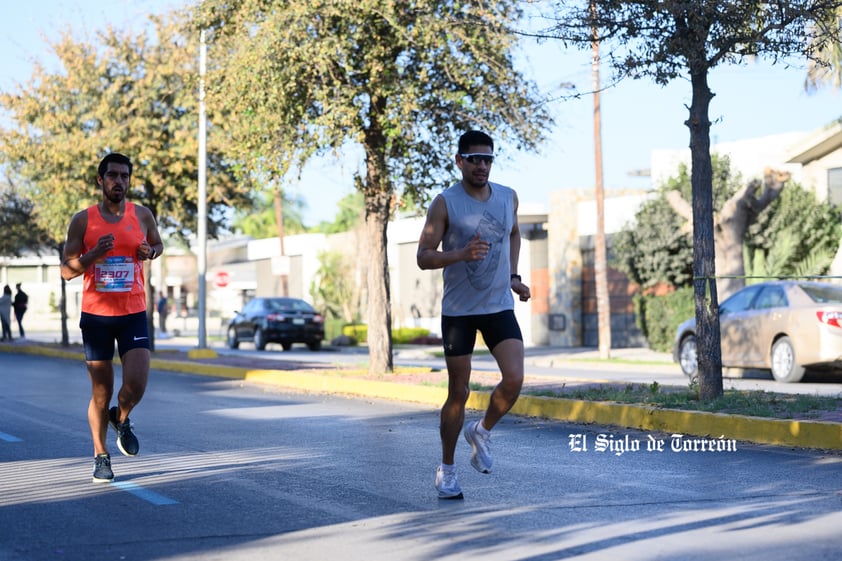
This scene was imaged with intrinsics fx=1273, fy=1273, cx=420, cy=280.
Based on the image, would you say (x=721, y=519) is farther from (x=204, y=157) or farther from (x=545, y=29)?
(x=204, y=157)

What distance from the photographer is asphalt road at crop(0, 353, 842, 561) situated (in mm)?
5957

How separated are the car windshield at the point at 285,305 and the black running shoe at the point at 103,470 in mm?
26988

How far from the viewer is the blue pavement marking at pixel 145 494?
7.37 m

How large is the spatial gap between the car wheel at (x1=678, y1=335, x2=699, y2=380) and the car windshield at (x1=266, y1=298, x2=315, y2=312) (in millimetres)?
17379

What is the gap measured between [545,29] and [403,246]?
3511cm

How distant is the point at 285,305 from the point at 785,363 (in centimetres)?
2012

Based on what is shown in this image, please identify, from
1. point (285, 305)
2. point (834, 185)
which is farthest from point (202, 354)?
point (834, 185)

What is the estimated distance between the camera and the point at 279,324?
34.9 m

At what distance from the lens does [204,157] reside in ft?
80.9

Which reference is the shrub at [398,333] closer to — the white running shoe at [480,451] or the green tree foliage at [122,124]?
the green tree foliage at [122,124]

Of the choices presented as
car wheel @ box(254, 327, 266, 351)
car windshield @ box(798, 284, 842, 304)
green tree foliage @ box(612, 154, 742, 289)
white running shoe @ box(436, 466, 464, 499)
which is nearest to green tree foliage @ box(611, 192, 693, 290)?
green tree foliage @ box(612, 154, 742, 289)

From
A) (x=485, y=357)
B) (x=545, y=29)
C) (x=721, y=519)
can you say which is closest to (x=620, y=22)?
(x=545, y=29)

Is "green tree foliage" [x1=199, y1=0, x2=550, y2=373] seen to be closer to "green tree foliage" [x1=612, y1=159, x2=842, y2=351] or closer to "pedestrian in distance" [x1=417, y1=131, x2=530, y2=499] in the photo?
"pedestrian in distance" [x1=417, y1=131, x2=530, y2=499]

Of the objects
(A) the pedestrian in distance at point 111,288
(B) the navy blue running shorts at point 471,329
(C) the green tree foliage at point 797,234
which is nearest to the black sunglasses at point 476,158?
(B) the navy blue running shorts at point 471,329
